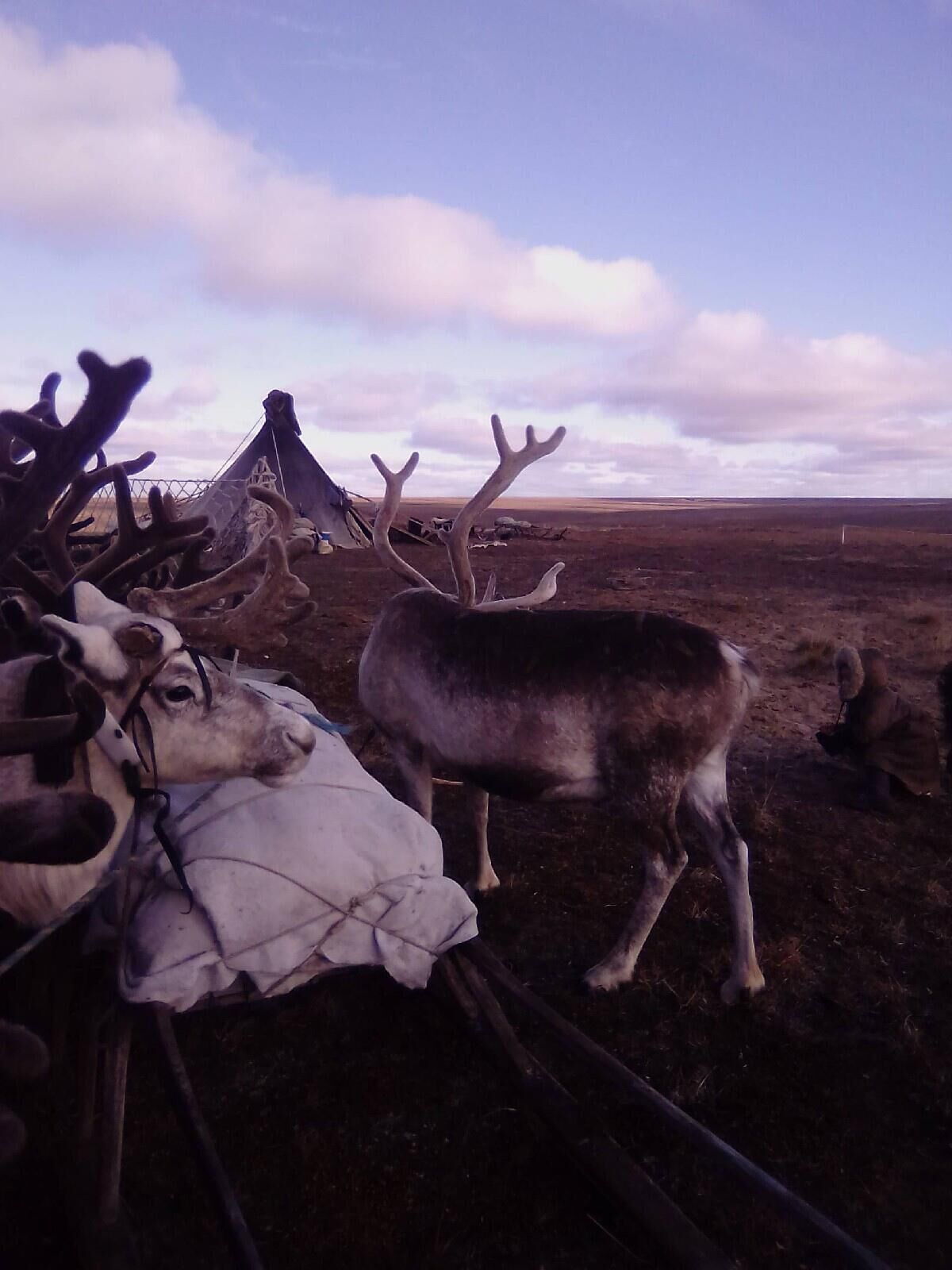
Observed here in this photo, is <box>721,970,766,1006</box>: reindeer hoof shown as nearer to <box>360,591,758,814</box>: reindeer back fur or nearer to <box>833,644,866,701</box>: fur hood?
<box>360,591,758,814</box>: reindeer back fur

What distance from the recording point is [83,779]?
2.51 meters

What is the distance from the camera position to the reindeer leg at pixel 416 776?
4.76m

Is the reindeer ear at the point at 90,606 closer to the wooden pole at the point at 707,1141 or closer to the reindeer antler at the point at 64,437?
the reindeer antler at the point at 64,437

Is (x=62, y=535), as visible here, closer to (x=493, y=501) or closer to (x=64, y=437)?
(x=64, y=437)

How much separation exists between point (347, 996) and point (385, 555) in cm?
296

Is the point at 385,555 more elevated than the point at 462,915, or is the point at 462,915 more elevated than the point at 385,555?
the point at 385,555

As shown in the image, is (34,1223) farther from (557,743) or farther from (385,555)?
(385,555)

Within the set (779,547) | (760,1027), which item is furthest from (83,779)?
(779,547)

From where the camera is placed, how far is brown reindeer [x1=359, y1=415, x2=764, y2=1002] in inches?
157

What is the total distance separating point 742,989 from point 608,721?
161 cm

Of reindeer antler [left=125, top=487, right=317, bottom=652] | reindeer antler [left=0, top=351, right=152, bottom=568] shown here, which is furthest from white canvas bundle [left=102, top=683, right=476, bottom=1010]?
reindeer antler [left=0, top=351, right=152, bottom=568]

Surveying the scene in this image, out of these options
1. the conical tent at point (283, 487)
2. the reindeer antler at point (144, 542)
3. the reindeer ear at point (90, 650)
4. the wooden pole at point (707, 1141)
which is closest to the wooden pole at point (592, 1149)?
the wooden pole at point (707, 1141)

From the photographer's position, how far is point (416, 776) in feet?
15.7

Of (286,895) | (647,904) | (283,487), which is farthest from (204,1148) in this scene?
(283,487)
